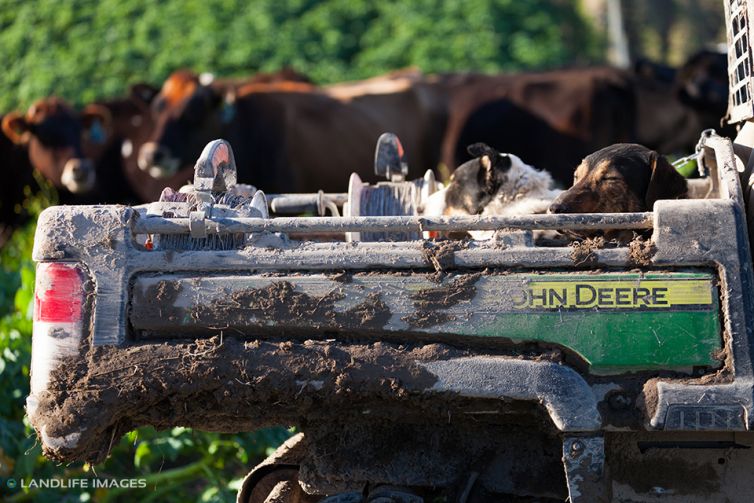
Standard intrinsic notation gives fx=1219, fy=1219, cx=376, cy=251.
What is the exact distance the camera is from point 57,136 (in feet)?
51.0

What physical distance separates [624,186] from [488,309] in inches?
64.7

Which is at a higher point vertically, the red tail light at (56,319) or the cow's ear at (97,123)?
the cow's ear at (97,123)

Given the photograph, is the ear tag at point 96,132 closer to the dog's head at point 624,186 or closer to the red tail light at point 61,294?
the dog's head at point 624,186

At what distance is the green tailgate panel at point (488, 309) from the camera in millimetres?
4211

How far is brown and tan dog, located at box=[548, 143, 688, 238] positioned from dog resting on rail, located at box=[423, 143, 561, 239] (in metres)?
0.65

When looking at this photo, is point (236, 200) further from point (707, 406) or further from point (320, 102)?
point (320, 102)

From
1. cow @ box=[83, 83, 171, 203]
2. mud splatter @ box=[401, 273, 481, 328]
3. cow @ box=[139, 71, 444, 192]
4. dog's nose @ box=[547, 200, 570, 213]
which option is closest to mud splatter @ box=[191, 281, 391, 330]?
mud splatter @ box=[401, 273, 481, 328]

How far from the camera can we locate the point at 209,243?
4531 millimetres

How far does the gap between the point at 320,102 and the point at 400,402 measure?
11.4 metres

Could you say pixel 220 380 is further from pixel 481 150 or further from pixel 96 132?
pixel 96 132

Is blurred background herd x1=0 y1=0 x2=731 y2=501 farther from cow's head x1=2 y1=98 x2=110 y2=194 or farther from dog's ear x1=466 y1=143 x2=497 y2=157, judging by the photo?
dog's ear x1=466 y1=143 x2=497 y2=157

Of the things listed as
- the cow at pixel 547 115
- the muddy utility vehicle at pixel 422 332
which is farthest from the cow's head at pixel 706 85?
the muddy utility vehicle at pixel 422 332

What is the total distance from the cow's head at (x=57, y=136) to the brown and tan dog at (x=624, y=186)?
413 inches

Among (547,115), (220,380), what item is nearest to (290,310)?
(220,380)
